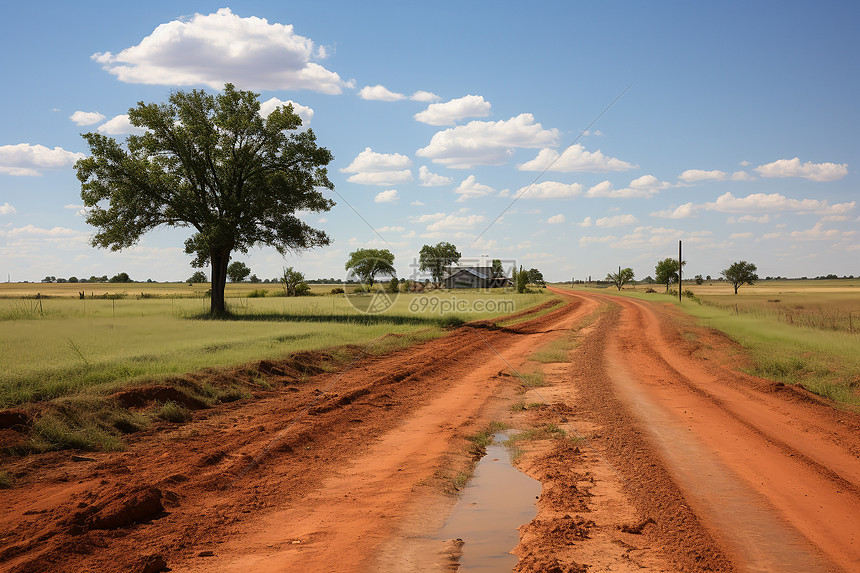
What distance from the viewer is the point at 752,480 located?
6.54 metres

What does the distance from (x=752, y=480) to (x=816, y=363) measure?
1045 centimetres

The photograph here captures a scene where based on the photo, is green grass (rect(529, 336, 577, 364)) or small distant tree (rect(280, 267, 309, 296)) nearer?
green grass (rect(529, 336, 577, 364))

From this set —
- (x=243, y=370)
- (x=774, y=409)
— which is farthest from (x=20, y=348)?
(x=774, y=409)

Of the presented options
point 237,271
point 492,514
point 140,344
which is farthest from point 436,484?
point 237,271

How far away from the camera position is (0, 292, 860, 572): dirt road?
484 centimetres

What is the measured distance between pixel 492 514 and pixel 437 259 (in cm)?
10967

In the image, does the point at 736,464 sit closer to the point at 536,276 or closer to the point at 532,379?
the point at 532,379

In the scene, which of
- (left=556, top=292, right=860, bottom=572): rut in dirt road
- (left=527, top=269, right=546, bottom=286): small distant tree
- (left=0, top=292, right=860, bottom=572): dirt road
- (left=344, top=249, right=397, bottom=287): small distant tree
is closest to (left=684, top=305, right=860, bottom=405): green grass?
(left=556, top=292, right=860, bottom=572): rut in dirt road

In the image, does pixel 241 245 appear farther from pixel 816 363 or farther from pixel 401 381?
pixel 816 363

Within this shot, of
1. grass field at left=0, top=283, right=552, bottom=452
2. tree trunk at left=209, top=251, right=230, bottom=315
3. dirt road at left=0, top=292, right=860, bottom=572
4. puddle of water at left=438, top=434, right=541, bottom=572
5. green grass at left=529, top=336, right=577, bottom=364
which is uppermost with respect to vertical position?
tree trunk at left=209, top=251, right=230, bottom=315

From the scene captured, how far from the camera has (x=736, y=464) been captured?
714 cm

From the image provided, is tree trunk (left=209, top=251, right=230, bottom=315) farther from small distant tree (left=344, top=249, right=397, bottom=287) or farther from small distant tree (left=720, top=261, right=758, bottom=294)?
small distant tree (left=720, top=261, right=758, bottom=294)

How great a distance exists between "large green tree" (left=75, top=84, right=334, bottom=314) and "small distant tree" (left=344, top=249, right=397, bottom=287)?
3678cm

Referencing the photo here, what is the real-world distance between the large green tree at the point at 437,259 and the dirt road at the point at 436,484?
91693 millimetres
